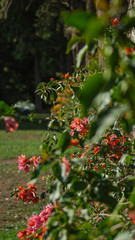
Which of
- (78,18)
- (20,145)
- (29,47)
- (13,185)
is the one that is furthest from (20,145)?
(29,47)

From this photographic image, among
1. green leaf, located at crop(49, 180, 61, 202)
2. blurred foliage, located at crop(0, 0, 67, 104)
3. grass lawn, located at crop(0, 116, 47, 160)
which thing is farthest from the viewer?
blurred foliage, located at crop(0, 0, 67, 104)

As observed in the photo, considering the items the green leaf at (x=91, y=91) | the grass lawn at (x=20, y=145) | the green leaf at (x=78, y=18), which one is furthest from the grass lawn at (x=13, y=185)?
the green leaf at (x=78, y=18)

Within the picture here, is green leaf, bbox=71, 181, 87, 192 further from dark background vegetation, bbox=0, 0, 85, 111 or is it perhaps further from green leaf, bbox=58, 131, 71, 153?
dark background vegetation, bbox=0, 0, 85, 111

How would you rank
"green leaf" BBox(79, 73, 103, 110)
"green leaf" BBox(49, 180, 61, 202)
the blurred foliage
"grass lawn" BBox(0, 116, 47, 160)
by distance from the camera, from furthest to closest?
the blurred foliage, "grass lawn" BBox(0, 116, 47, 160), "green leaf" BBox(49, 180, 61, 202), "green leaf" BBox(79, 73, 103, 110)

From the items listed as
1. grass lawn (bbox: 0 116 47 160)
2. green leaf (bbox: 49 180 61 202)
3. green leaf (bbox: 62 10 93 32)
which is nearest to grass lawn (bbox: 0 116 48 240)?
grass lawn (bbox: 0 116 47 160)

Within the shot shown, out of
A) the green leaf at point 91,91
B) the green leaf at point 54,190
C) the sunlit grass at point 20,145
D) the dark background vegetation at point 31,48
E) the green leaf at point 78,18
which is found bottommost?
the green leaf at point 54,190

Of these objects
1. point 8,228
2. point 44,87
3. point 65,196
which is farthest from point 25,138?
point 65,196

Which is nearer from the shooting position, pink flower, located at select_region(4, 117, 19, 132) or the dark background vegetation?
pink flower, located at select_region(4, 117, 19, 132)

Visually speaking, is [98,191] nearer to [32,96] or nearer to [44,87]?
[44,87]

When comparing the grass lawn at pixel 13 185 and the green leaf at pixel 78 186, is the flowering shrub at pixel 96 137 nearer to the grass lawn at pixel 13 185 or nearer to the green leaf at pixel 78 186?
the green leaf at pixel 78 186

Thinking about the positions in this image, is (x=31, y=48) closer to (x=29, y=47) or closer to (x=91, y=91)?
(x=29, y=47)

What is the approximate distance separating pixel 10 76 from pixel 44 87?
79.7 feet

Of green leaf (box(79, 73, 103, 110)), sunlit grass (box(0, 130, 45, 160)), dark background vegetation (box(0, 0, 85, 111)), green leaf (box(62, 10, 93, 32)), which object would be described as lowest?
green leaf (box(79, 73, 103, 110))

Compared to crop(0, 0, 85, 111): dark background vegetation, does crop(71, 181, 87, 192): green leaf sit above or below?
below
